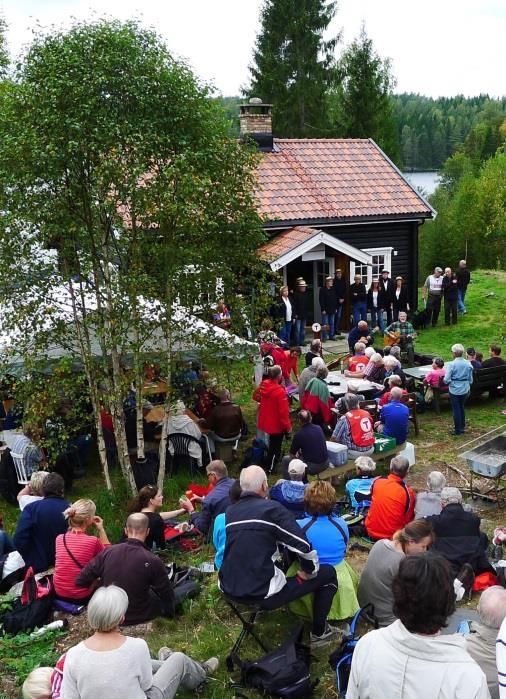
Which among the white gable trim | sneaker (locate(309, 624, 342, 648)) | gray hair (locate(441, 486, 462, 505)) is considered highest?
the white gable trim

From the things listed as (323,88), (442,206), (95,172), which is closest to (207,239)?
(95,172)

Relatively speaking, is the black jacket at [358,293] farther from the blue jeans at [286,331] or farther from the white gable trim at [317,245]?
the blue jeans at [286,331]

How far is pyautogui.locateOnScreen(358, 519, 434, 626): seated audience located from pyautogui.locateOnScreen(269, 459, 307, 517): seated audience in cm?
140

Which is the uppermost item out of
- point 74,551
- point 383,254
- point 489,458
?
point 383,254

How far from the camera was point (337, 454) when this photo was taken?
8.31 metres

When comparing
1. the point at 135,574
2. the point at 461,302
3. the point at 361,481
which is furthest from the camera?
the point at 461,302

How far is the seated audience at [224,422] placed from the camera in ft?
30.7

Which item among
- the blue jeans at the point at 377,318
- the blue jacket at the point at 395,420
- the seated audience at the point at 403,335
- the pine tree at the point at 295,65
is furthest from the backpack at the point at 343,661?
the pine tree at the point at 295,65

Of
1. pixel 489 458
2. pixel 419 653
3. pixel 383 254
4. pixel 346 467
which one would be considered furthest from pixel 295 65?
pixel 419 653

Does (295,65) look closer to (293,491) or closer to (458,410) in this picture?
(458,410)

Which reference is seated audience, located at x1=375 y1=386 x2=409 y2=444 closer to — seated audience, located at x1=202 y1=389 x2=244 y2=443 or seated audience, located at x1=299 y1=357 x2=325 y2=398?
seated audience, located at x1=299 y1=357 x2=325 y2=398

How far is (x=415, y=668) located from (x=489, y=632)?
4.07 ft

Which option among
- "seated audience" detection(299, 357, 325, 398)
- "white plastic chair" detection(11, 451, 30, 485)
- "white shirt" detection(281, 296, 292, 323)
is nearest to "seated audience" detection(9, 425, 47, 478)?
"white plastic chair" detection(11, 451, 30, 485)

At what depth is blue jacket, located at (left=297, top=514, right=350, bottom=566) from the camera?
5094 millimetres
